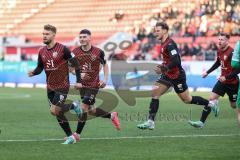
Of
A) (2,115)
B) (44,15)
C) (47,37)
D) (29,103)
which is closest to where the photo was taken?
(47,37)

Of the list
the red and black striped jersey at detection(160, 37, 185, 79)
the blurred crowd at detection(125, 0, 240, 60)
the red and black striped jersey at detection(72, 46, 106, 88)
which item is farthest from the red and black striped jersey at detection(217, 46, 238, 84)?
the blurred crowd at detection(125, 0, 240, 60)

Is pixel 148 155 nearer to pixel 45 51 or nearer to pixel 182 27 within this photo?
pixel 45 51

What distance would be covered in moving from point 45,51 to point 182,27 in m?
27.3

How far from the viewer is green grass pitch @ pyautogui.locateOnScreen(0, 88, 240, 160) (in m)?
9.75

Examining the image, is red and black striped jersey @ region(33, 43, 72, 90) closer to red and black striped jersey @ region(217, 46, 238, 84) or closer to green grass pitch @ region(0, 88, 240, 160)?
green grass pitch @ region(0, 88, 240, 160)

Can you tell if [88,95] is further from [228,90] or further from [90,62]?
[228,90]

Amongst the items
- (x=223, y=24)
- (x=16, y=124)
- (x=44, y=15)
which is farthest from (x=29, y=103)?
(x=44, y=15)

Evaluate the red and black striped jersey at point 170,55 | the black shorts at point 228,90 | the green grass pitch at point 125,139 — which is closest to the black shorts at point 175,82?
the red and black striped jersey at point 170,55

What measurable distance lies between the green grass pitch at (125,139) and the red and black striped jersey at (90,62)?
3.42 ft

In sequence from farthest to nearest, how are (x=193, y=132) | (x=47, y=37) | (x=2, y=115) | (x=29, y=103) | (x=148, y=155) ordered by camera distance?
(x=29, y=103), (x=2, y=115), (x=193, y=132), (x=47, y=37), (x=148, y=155)

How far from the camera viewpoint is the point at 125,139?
39.1 feet

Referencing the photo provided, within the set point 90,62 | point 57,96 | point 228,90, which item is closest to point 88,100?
point 90,62

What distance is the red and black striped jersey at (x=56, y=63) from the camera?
11391 millimetres

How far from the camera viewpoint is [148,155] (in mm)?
9695
